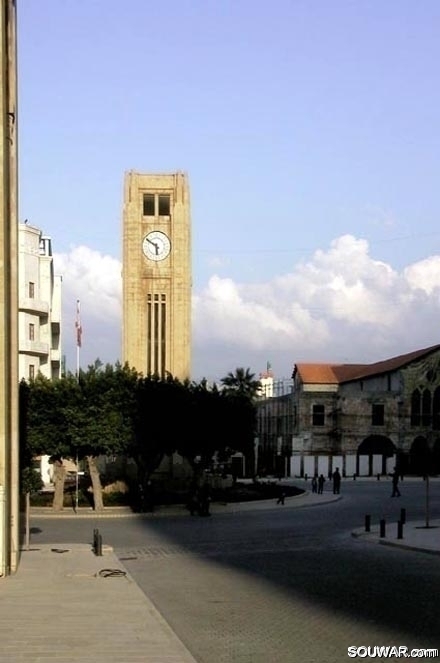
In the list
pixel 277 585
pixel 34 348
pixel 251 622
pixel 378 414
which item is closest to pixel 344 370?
pixel 378 414

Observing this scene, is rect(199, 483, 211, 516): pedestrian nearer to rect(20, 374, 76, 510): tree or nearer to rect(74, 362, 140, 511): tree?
rect(74, 362, 140, 511): tree

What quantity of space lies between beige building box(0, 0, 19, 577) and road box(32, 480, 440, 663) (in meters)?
2.87

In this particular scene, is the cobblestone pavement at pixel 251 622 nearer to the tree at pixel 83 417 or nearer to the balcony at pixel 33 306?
the tree at pixel 83 417

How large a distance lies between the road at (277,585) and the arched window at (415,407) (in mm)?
55188

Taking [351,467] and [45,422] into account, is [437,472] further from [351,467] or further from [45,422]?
[45,422]

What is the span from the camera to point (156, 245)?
6278 centimetres

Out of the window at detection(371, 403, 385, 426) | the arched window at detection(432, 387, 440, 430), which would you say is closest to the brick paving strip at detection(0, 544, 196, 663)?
the window at detection(371, 403, 385, 426)

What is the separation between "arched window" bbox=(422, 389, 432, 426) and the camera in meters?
92.8

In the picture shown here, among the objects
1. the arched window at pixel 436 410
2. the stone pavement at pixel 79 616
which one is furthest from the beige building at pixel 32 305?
the stone pavement at pixel 79 616

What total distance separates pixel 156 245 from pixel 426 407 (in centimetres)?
4026

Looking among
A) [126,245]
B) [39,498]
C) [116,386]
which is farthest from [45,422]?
[126,245]

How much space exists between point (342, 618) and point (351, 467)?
251ft

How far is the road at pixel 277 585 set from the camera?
40.2ft

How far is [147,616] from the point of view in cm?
1399
